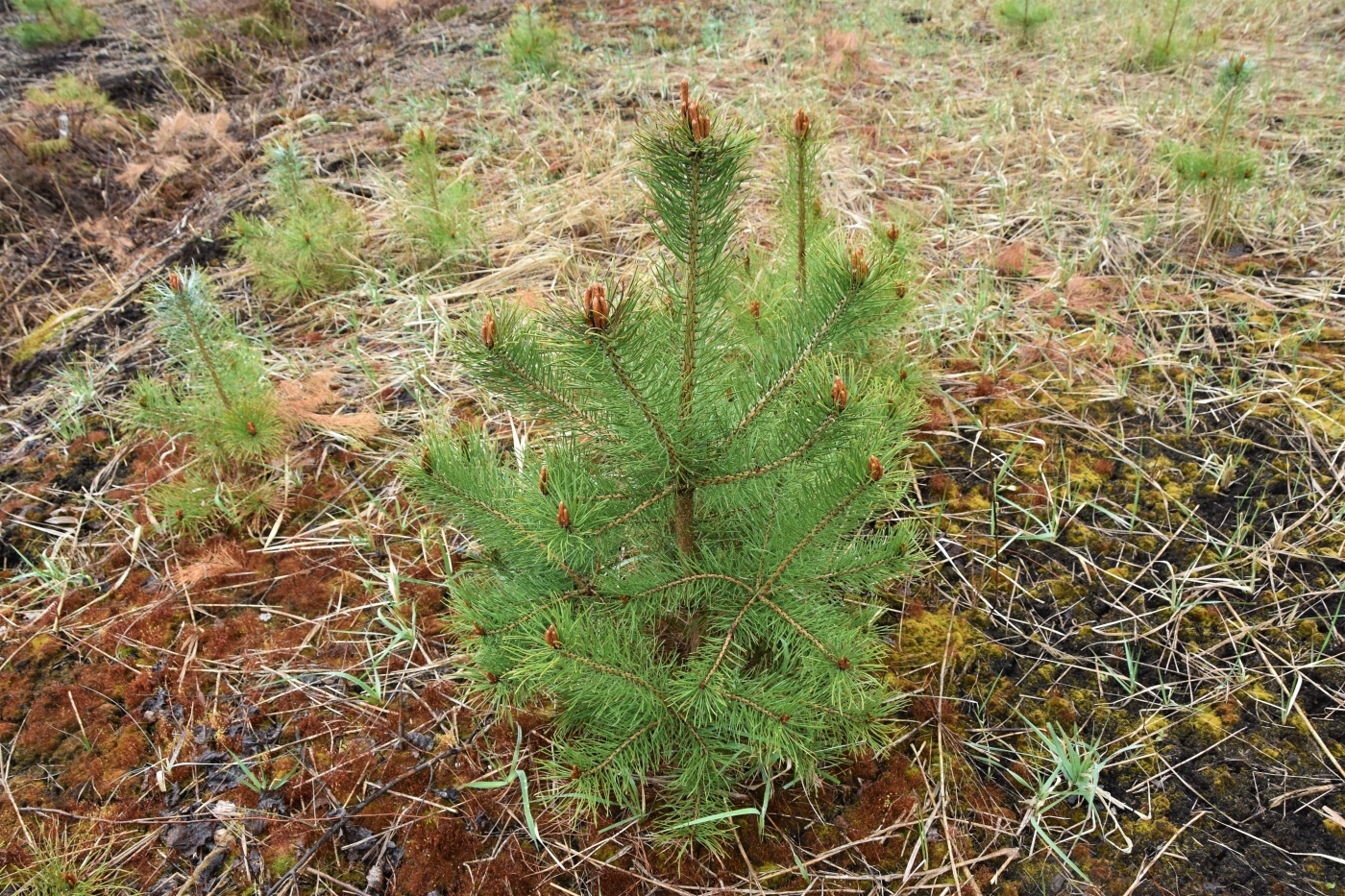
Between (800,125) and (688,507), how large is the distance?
0.90 metres

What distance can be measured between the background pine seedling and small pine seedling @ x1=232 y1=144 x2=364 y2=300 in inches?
92.4

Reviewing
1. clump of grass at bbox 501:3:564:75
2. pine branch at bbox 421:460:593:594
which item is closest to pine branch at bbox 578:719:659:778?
pine branch at bbox 421:460:593:594

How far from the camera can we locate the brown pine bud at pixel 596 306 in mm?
1206

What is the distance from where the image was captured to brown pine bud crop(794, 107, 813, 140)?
1.76 metres

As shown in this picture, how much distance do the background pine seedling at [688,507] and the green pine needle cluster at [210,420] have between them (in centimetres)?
133

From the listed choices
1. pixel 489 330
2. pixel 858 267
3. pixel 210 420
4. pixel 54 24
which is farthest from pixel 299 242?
pixel 54 24

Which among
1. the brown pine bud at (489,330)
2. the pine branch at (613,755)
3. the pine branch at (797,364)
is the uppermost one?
the brown pine bud at (489,330)

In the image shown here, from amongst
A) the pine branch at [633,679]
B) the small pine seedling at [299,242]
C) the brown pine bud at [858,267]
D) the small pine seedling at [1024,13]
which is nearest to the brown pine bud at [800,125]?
the brown pine bud at [858,267]

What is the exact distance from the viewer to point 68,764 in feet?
7.02

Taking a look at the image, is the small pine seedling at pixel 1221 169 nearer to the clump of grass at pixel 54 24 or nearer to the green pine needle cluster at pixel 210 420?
the green pine needle cluster at pixel 210 420

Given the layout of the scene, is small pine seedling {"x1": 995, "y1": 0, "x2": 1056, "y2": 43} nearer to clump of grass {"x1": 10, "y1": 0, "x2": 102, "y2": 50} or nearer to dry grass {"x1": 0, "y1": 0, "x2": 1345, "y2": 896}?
dry grass {"x1": 0, "y1": 0, "x2": 1345, "y2": 896}

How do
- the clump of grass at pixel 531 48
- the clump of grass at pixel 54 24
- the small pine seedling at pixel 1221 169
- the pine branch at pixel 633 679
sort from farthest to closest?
the clump of grass at pixel 54 24, the clump of grass at pixel 531 48, the small pine seedling at pixel 1221 169, the pine branch at pixel 633 679

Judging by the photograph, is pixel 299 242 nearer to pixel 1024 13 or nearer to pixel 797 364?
pixel 797 364

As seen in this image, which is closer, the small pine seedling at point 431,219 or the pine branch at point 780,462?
the pine branch at point 780,462
